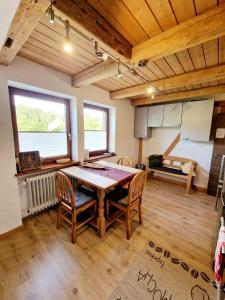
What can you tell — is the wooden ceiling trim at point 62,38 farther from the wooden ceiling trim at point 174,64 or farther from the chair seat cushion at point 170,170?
the chair seat cushion at point 170,170

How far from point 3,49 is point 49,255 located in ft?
7.42

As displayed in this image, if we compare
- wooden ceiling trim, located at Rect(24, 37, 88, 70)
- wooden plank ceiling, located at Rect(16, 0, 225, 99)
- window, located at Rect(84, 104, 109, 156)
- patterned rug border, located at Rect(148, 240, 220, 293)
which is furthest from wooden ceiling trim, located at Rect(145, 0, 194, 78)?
patterned rug border, located at Rect(148, 240, 220, 293)

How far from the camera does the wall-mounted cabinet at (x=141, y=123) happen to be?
377cm

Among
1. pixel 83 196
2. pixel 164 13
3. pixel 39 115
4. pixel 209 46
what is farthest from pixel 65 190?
pixel 209 46

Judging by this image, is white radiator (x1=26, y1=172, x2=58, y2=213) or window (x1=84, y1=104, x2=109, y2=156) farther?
window (x1=84, y1=104, x2=109, y2=156)

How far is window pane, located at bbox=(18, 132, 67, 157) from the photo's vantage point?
2158mm

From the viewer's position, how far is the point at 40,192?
7.13ft

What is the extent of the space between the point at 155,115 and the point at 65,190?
2901 mm

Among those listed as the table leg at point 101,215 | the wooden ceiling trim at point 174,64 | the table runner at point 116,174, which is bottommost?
the table leg at point 101,215

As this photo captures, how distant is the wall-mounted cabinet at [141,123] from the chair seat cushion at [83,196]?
242 centimetres

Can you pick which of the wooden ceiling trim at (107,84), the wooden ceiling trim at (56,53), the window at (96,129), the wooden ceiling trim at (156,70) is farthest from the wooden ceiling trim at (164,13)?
the window at (96,129)

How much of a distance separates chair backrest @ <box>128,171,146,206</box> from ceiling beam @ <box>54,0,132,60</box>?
141 centimetres

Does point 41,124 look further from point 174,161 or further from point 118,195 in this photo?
point 174,161

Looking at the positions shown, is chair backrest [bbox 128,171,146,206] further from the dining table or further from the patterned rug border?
the patterned rug border
